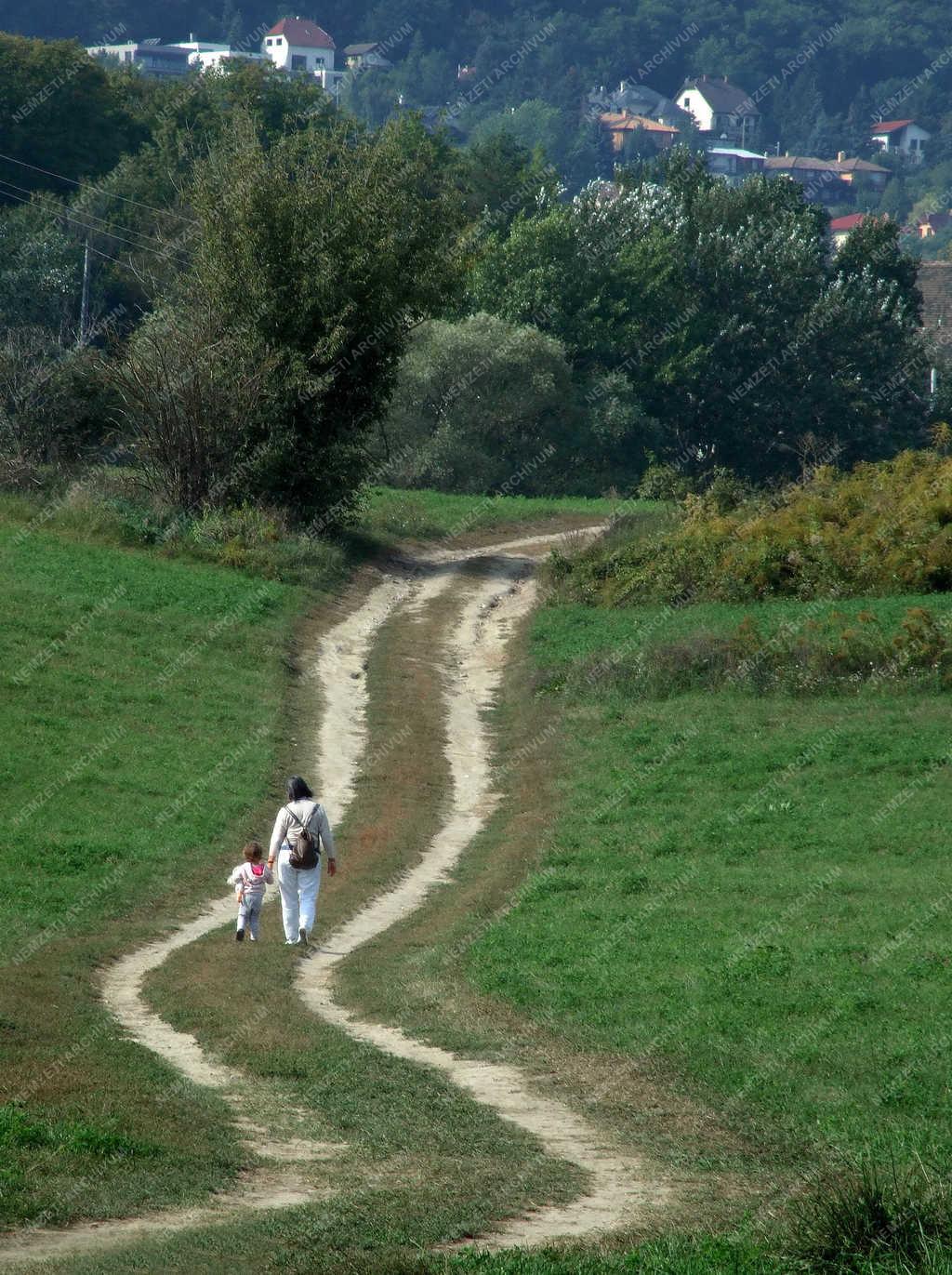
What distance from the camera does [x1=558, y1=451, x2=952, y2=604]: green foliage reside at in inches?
1391

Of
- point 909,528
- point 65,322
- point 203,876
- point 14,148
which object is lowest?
point 203,876

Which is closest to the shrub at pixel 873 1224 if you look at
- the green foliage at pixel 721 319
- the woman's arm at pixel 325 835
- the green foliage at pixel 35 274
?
the woman's arm at pixel 325 835

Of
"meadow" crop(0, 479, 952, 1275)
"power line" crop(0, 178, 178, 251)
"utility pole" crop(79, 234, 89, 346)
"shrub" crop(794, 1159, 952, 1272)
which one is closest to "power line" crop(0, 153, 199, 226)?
"power line" crop(0, 178, 178, 251)

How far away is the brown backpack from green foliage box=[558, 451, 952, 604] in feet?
64.7

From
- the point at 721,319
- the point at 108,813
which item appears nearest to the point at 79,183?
the point at 721,319

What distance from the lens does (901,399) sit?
78812mm

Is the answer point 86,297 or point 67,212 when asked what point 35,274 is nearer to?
point 86,297

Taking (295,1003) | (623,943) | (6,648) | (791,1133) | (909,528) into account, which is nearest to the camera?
(791,1133)

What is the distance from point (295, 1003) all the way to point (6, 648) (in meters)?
15.7

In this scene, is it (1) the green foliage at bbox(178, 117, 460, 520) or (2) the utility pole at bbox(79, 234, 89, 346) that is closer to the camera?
(1) the green foliage at bbox(178, 117, 460, 520)

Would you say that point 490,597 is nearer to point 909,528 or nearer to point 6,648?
point 909,528

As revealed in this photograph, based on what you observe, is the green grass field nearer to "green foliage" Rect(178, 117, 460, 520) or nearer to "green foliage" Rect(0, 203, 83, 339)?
"green foliage" Rect(178, 117, 460, 520)

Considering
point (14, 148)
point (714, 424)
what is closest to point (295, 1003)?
point (714, 424)

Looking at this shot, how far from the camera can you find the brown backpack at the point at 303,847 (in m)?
17.9
